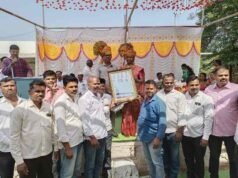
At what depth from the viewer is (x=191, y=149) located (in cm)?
468

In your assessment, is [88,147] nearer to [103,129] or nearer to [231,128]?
[103,129]

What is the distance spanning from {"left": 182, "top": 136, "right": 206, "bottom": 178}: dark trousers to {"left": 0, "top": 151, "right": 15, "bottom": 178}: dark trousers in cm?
220

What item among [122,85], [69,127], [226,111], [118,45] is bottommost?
[69,127]

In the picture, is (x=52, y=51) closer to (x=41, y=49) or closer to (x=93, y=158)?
(x=41, y=49)

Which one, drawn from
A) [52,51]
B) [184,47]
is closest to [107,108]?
[52,51]

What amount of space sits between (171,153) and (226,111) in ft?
3.05

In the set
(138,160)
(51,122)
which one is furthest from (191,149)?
(51,122)

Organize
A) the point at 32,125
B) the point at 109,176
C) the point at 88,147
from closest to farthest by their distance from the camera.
→ the point at 32,125 → the point at 88,147 → the point at 109,176

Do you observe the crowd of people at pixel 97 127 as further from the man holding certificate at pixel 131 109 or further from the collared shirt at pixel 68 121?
the man holding certificate at pixel 131 109

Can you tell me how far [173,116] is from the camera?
15.2 feet

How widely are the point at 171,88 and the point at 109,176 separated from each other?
1.60 m

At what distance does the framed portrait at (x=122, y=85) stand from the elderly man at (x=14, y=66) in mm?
2357

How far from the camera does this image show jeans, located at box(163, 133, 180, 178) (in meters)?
4.66

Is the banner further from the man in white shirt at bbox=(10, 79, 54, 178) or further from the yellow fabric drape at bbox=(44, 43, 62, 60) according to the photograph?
the man in white shirt at bbox=(10, 79, 54, 178)
